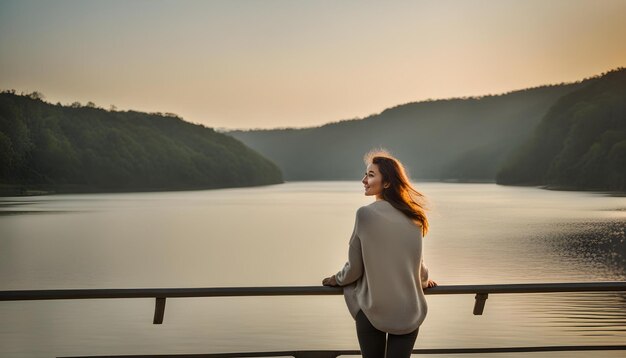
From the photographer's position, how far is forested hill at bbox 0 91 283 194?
105 metres

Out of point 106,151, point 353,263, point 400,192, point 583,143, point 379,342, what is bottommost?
point 106,151

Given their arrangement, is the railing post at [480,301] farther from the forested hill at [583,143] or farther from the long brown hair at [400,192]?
the forested hill at [583,143]

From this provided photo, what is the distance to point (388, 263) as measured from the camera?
235cm

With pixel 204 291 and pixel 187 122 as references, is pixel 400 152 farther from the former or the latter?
pixel 204 291

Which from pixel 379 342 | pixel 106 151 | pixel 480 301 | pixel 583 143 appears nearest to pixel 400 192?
pixel 379 342

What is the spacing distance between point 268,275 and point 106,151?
3430 inches

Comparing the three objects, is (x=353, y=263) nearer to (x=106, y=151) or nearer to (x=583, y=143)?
(x=583, y=143)

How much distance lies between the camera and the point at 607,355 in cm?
973

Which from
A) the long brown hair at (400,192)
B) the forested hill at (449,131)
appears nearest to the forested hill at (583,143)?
the forested hill at (449,131)

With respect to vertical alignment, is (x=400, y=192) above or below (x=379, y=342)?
above

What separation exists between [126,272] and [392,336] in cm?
3015

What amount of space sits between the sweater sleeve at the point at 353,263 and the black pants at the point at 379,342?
124mm

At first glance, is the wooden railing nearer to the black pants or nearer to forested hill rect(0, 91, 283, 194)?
the black pants

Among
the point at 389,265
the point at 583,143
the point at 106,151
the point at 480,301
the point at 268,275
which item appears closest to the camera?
the point at 389,265
